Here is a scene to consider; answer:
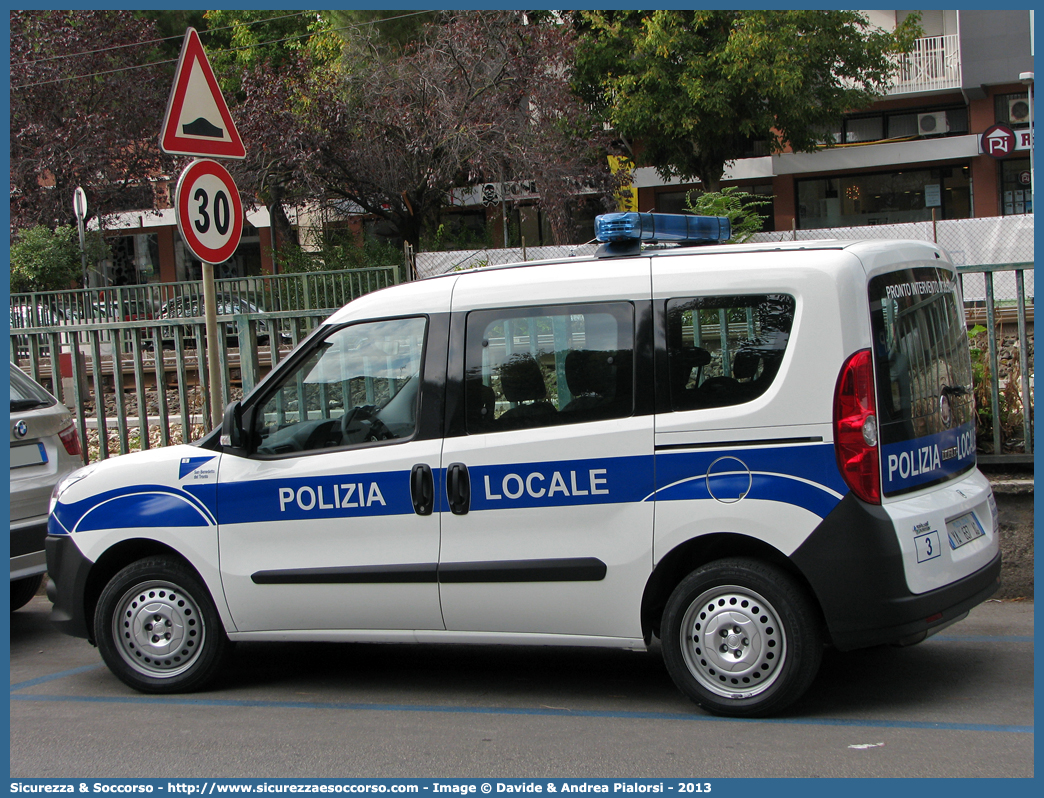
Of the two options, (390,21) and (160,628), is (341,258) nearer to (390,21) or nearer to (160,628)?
(390,21)

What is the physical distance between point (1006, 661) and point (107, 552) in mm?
4425

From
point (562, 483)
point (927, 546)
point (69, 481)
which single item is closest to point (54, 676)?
point (69, 481)

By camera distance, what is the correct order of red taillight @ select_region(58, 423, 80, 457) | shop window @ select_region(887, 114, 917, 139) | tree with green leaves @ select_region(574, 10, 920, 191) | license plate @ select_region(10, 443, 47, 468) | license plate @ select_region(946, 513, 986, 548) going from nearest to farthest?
license plate @ select_region(946, 513, 986, 548)
license plate @ select_region(10, 443, 47, 468)
red taillight @ select_region(58, 423, 80, 457)
tree with green leaves @ select_region(574, 10, 920, 191)
shop window @ select_region(887, 114, 917, 139)

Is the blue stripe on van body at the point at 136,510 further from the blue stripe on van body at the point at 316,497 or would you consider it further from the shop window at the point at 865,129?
the shop window at the point at 865,129

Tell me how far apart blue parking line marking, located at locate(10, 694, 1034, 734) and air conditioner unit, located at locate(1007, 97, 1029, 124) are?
98.1 ft

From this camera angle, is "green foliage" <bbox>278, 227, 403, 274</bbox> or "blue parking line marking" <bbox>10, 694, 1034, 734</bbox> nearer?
"blue parking line marking" <bbox>10, 694, 1034, 734</bbox>

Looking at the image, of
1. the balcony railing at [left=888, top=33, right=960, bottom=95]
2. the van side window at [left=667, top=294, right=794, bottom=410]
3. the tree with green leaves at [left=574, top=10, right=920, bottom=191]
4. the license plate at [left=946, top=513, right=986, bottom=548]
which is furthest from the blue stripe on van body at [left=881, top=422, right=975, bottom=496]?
the balcony railing at [left=888, top=33, right=960, bottom=95]

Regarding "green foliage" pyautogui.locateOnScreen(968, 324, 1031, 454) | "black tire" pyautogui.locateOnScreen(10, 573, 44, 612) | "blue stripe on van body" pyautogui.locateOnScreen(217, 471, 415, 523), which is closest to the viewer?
"blue stripe on van body" pyautogui.locateOnScreen(217, 471, 415, 523)

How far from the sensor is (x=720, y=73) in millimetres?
25219

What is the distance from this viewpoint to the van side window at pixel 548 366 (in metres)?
4.58

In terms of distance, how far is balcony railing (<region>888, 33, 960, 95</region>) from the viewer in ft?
97.7

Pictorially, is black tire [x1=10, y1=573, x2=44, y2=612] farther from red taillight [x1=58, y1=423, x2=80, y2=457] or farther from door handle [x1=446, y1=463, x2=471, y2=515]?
door handle [x1=446, y1=463, x2=471, y2=515]

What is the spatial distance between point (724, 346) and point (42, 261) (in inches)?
633

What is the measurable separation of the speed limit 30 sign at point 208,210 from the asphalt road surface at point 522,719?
2532 mm
